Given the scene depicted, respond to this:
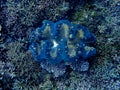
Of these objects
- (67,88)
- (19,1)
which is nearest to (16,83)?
(67,88)

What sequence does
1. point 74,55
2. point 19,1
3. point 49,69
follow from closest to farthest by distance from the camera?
point 74,55 → point 49,69 → point 19,1

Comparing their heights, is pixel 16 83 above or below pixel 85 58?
below

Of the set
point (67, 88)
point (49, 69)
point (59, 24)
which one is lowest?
point (67, 88)

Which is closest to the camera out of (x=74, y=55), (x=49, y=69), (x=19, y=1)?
(x=74, y=55)

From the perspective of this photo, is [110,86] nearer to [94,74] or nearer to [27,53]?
[94,74]

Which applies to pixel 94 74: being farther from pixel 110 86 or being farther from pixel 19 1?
pixel 19 1

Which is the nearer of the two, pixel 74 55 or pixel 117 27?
pixel 74 55
